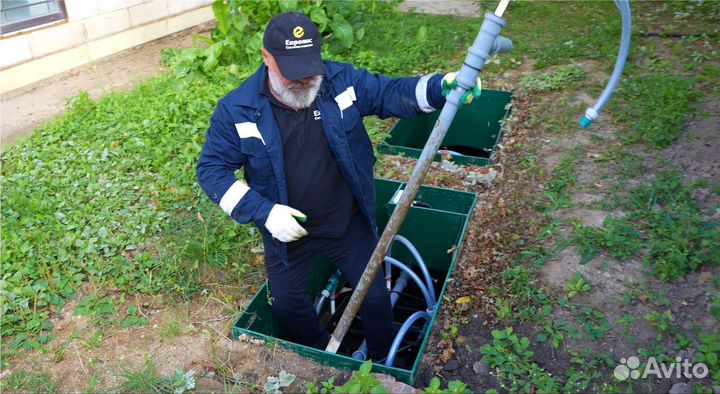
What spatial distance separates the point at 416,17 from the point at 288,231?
18.7 feet

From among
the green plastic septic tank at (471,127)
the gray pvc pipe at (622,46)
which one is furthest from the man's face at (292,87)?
the green plastic septic tank at (471,127)

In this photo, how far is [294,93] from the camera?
272cm

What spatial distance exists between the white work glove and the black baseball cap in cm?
59

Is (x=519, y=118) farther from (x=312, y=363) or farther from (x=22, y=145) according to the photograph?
(x=22, y=145)

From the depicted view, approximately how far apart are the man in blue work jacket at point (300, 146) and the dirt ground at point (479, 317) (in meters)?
0.47

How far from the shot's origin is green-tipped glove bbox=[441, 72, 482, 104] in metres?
2.42

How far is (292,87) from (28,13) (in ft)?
17.2

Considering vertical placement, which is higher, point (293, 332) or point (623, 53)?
point (623, 53)

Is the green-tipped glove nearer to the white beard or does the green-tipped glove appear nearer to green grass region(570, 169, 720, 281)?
the white beard

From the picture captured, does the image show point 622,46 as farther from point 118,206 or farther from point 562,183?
point 118,206

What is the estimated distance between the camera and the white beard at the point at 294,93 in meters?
2.72

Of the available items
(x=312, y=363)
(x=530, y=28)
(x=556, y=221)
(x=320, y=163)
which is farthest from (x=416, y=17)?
(x=312, y=363)

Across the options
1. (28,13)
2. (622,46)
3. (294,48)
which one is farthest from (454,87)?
(28,13)

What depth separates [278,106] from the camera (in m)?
2.79
